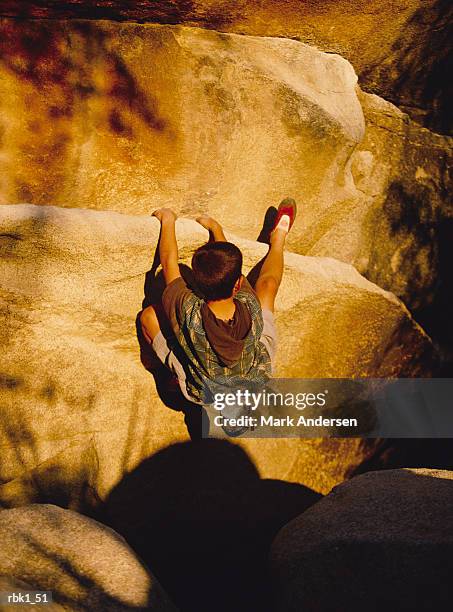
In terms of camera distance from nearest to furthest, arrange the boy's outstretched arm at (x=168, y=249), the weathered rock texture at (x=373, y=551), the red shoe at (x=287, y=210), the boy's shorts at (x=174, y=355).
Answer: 1. the weathered rock texture at (x=373, y=551)
2. the boy's outstretched arm at (x=168, y=249)
3. the boy's shorts at (x=174, y=355)
4. the red shoe at (x=287, y=210)

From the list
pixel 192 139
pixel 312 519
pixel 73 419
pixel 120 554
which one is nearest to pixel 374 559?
pixel 312 519

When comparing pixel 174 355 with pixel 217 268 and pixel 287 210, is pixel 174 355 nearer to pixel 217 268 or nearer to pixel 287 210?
pixel 217 268

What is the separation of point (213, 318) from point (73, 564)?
1642mm

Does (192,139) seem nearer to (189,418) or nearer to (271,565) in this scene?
(189,418)

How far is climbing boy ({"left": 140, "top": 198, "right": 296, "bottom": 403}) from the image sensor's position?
346cm

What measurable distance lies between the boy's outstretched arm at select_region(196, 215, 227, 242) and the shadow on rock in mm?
1883

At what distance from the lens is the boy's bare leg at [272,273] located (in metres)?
4.17

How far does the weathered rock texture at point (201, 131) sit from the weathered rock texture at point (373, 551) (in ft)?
7.36

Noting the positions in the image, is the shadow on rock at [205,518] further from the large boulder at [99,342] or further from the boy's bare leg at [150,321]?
the boy's bare leg at [150,321]

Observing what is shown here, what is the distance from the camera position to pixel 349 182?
4.95 meters

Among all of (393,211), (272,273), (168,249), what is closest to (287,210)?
(272,273)

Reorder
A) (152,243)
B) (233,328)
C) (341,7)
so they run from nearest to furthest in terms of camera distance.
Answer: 1. (233,328)
2. (152,243)
3. (341,7)

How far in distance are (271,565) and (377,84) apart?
4031 mm

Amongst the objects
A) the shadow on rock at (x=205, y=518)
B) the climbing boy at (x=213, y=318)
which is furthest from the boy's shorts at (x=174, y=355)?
the shadow on rock at (x=205, y=518)
